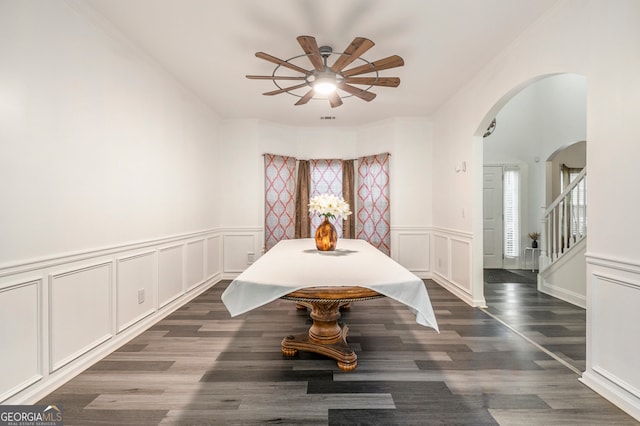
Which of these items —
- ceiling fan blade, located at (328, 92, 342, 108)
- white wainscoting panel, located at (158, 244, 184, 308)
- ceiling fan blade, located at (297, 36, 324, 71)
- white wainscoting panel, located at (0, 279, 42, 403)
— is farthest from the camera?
white wainscoting panel, located at (158, 244, 184, 308)

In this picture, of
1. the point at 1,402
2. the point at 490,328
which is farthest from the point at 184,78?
the point at 490,328

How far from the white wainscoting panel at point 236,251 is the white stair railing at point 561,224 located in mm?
4432

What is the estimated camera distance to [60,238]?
2.07m

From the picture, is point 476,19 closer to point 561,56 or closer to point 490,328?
point 561,56

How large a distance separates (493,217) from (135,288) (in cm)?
610

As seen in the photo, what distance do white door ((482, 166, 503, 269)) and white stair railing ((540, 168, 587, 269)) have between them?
1.45m

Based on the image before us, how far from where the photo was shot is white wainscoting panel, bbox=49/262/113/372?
2020mm

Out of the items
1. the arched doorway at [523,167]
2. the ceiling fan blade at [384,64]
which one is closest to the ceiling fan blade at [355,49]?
the ceiling fan blade at [384,64]

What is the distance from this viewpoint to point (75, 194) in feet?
7.18

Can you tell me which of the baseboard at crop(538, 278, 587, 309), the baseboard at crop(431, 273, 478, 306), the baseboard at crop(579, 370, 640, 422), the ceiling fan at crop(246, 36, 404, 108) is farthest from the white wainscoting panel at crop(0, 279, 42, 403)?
the baseboard at crop(538, 278, 587, 309)

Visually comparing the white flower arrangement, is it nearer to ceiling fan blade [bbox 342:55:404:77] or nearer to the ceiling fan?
the ceiling fan

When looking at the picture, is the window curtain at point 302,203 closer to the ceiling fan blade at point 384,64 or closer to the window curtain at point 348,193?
the window curtain at point 348,193

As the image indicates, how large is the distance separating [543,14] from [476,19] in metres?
0.49

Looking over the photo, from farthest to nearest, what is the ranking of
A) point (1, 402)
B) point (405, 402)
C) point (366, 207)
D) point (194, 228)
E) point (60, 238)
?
point (366, 207) < point (194, 228) < point (60, 238) < point (405, 402) < point (1, 402)
